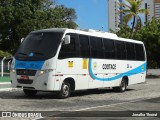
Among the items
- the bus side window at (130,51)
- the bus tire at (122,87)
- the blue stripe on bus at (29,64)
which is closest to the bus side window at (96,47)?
the bus tire at (122,87)

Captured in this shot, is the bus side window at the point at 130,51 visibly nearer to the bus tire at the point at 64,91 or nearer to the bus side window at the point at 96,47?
the bus side window at the point at 96,47

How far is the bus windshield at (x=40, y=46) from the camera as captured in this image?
17438 millimetres

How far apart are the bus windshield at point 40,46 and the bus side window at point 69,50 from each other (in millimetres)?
364

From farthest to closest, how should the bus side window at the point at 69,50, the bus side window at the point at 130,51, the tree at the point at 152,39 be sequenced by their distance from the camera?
the tree at the point at 152,39, the bus side window at the point at 130,51, the bus side window at the point at 69,50

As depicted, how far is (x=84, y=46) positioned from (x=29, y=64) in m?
3.10

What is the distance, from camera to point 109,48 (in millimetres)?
21750

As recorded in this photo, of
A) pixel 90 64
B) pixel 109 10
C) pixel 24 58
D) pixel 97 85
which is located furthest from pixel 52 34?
pixel 109 10

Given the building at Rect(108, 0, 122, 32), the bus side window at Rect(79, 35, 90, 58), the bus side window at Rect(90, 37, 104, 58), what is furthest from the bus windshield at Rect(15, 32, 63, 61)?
the building at Rect(108, 0, 122, 32)

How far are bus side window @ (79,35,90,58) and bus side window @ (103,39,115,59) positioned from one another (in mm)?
1924

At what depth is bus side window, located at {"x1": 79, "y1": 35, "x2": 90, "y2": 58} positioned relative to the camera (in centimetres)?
1913

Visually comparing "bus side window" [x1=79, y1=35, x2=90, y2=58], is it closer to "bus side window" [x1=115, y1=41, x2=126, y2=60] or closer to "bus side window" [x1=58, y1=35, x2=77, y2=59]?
"bus side window" [x1=58, y1=35, x2=77, y2=59]

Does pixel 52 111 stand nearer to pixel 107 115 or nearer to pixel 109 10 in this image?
pixel 107 115

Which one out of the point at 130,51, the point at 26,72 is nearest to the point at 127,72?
the point at 130,51

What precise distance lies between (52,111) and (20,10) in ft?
108
